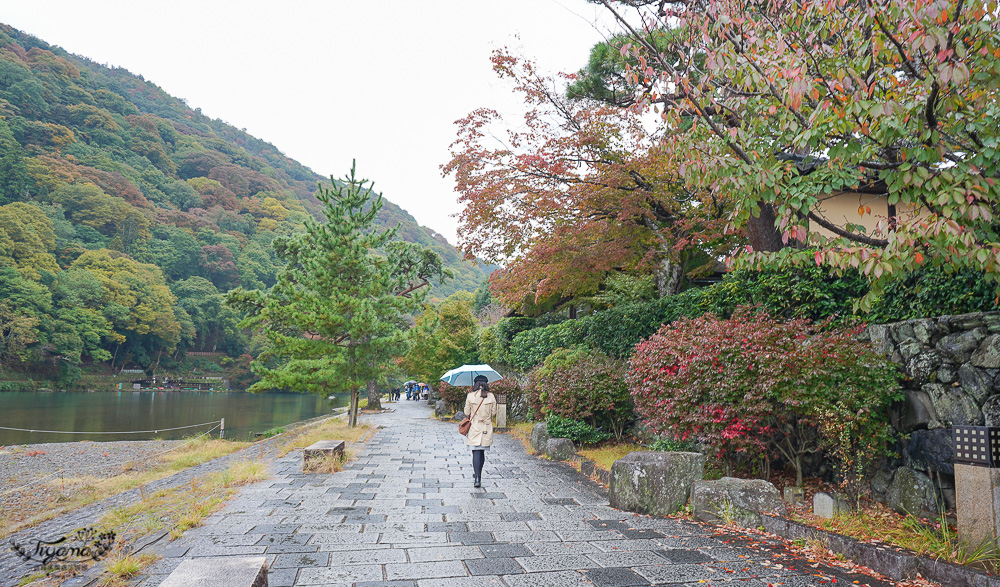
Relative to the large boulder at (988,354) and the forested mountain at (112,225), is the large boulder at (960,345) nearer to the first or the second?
the large boulder at (988,354)

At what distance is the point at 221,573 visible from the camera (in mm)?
2951

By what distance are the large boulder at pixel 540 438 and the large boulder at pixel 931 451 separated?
21.1ft

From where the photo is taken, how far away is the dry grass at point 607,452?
8.82 meters

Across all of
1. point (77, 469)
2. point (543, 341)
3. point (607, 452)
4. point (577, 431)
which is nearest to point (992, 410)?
point (607, 452)

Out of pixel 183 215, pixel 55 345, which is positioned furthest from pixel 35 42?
pixel 55 345

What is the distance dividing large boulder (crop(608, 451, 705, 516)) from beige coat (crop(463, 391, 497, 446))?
2.34 m

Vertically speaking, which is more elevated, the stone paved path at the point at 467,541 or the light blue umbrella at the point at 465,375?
the light blue umbrella at the point at 465,375

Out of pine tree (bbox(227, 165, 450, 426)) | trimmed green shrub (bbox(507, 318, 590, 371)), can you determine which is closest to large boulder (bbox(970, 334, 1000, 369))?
trimmed green shrub (bbox(507, 318, 590, 371))

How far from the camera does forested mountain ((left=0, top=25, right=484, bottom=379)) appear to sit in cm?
4412

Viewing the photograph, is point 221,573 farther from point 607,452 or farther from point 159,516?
point 607,452

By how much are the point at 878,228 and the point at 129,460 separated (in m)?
17.5

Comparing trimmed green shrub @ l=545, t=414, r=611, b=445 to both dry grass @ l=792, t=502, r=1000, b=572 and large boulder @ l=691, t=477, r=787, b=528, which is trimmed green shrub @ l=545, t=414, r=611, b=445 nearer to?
large boulder @ l=691, t=477, r=787, b=528

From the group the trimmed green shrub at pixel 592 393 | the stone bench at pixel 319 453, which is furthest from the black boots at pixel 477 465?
the trimmed green shrub at pixel 592 393

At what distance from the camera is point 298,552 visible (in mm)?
4328
